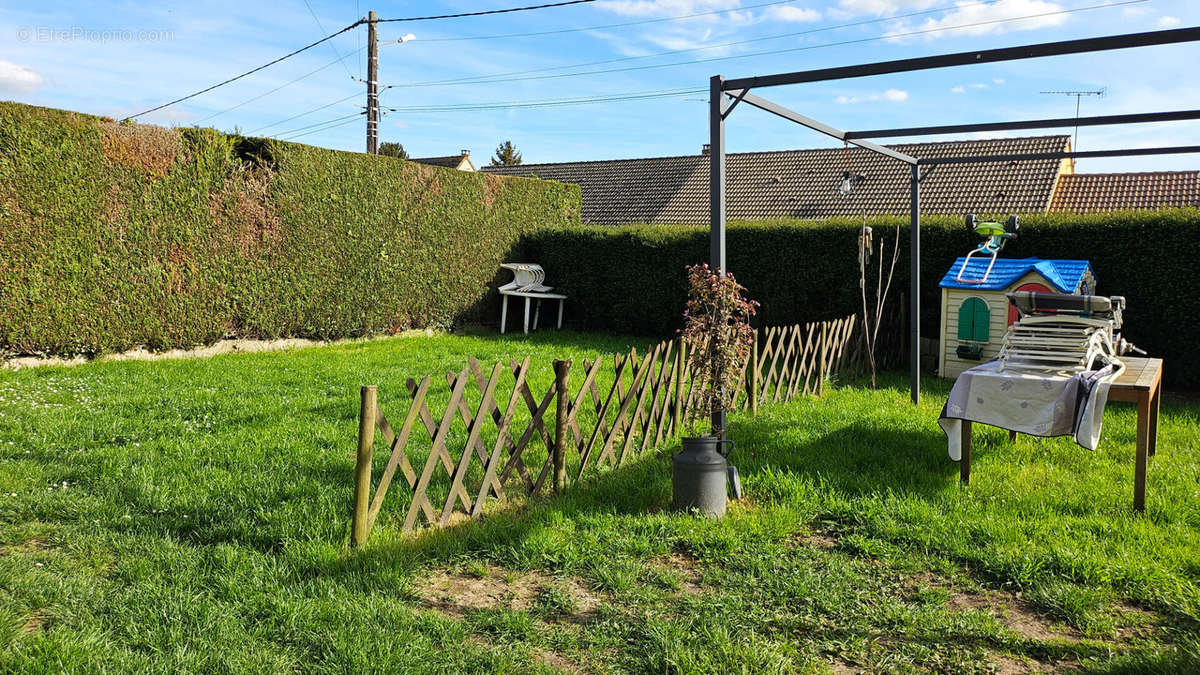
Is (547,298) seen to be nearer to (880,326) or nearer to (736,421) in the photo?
(880,326)

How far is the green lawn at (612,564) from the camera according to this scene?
312cm

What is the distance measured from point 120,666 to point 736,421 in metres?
5.03

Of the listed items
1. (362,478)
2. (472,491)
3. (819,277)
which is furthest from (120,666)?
(819,277)

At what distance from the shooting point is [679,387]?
628 cm

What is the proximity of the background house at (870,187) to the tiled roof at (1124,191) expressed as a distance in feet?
0.08

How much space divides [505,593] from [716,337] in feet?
6.94

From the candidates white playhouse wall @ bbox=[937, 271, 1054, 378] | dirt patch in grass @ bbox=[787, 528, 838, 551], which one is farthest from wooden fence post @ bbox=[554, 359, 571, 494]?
white playhouse wall @ bbox=[937, 271, 1054, 378]

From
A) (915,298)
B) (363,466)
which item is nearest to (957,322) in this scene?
(915,298)

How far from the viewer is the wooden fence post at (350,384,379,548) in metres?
A: 3.90

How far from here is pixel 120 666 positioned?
2918 mm

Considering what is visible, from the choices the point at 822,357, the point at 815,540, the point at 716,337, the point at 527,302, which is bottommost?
the point at 815,540

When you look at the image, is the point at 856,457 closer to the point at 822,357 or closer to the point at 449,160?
the point at 822,357

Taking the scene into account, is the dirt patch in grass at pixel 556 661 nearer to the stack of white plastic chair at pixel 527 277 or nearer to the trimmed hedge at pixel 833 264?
the trimmed hedge at pixel 833 264

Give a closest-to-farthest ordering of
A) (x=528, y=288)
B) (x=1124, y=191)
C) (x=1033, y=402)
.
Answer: (x=1033, y=402)
(x=528, y=288)
(x=1124, y=191)
